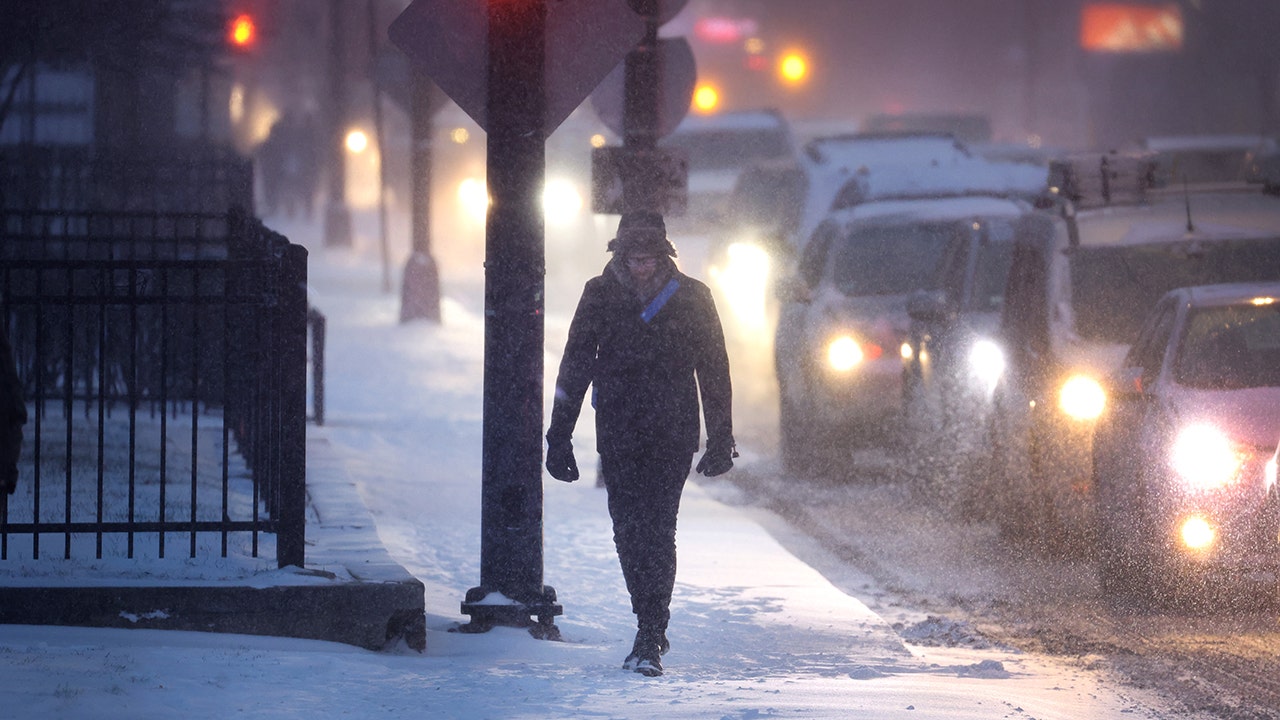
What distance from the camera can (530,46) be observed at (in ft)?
24.8

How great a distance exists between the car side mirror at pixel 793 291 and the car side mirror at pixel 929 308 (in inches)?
38.2

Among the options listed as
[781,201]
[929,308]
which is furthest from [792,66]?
[929,308]

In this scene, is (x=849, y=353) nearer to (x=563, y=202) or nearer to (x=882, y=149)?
(x=882, y=149)

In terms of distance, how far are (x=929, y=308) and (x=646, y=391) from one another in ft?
17.8

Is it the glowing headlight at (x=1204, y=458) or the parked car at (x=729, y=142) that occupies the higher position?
the parked car at (x=729, y=142)

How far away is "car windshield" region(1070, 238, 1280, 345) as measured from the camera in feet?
34.7

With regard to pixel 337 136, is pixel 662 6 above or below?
below

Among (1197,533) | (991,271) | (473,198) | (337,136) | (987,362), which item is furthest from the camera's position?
(473,198)

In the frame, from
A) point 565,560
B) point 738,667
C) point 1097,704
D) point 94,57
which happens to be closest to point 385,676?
point 738,667

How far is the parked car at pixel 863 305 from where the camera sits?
1320 cm

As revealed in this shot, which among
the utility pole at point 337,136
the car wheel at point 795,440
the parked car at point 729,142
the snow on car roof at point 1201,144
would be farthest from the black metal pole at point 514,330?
the utility pole at point 337,136

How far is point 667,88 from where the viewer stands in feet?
38.8

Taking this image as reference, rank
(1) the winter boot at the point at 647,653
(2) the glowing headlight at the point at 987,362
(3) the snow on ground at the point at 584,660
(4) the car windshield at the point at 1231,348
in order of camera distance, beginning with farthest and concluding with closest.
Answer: (2) the glowing headlight at the point at 987,362 → (4) the car windshield at the point at 1231,348 → (1) the winter boot at the point at 647,653 → (3) the snow on ground at the point at 584,660

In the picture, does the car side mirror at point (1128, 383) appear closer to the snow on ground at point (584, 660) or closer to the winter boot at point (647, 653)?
the snow on ground at point (584, 660)
